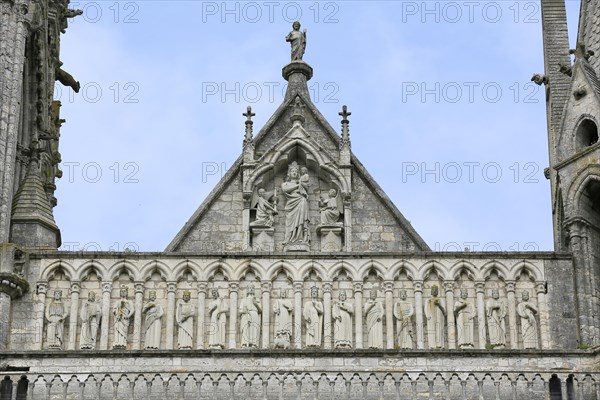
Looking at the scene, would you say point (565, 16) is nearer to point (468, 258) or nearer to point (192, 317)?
point (468, 258)

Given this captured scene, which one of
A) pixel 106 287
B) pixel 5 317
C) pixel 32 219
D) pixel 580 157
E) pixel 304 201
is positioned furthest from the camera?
pixel 304 201

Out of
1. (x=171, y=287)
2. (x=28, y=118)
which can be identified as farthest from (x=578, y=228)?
(x=28, y=118)

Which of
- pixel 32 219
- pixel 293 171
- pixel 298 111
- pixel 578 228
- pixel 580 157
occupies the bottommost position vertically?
pixel 578 228

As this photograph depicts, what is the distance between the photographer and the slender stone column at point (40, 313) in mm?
24344

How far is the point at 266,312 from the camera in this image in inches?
972

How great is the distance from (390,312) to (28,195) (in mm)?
5781

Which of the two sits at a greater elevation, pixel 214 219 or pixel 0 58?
pixel 0 58

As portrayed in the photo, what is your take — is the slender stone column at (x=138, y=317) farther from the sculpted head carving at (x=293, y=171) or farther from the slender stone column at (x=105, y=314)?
the sculpted head carving at (x=293, y=171)

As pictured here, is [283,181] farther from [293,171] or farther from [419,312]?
[419,312]

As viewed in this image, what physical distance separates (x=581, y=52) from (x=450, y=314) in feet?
15.2

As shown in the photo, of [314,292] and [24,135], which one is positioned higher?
[24,135]

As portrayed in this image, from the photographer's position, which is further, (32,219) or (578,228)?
(32,219)

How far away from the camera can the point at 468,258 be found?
25141mm

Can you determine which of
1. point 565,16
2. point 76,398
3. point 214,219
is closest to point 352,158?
point 214,219
